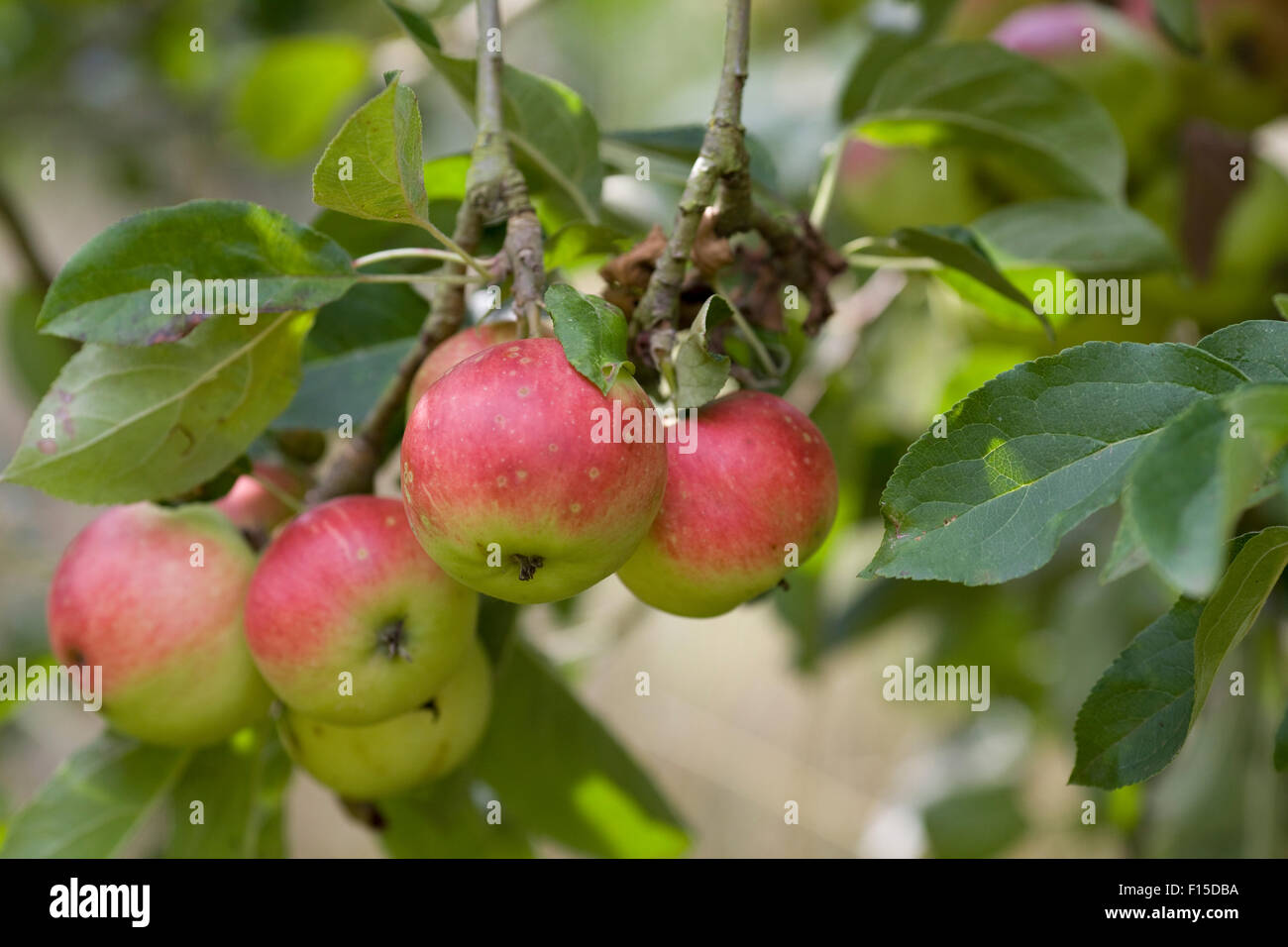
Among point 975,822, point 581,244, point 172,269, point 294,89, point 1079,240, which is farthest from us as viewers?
point 975,822

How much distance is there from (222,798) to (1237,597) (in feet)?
2.25

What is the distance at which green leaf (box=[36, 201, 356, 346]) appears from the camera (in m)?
0.62

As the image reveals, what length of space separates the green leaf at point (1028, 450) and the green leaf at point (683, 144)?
0.32m

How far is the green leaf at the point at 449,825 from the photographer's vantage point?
0.95m

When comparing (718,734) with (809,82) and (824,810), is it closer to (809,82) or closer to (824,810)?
(824,810)

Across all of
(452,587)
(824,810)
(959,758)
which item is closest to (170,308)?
(452,587)

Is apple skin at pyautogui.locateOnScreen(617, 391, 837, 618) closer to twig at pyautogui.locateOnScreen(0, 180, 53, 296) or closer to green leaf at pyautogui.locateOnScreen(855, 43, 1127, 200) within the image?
green leaf at pyautogui.locateOnScreen(855, 43, 1127, 200)

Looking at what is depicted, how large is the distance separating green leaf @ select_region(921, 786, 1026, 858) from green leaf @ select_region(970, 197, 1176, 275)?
94 cm

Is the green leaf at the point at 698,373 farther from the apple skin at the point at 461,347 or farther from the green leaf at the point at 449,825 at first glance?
the green leaf at the point at 449,825

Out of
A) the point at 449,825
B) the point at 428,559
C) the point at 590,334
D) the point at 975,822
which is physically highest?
the point at 590,334

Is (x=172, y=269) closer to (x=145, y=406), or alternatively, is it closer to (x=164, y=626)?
(x=145, y=406)

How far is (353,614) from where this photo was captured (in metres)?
0.65

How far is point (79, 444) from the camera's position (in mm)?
673

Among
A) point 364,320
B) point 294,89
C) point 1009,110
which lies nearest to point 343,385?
point 364,320
